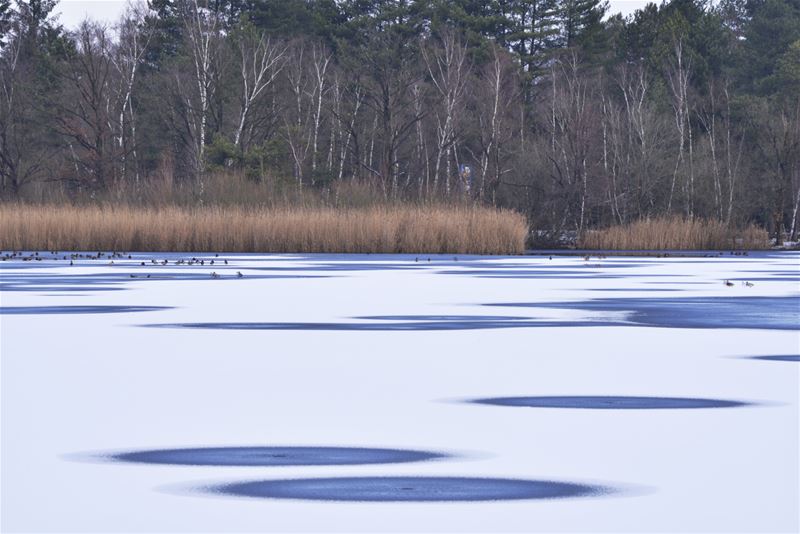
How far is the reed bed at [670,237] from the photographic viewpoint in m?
41.4

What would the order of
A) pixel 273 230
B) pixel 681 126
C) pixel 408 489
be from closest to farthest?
1. pixel 408 489
2. pixel 273 230
3. pixel 681 126

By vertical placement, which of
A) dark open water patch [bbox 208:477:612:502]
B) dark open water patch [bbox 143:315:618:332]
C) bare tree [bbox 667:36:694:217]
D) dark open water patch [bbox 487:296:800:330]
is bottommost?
dark open water patch [bbox 143:315:618:332]

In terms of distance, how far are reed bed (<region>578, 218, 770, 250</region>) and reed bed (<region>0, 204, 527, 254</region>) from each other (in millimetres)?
4550

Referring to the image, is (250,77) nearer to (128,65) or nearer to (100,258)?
(128,65)

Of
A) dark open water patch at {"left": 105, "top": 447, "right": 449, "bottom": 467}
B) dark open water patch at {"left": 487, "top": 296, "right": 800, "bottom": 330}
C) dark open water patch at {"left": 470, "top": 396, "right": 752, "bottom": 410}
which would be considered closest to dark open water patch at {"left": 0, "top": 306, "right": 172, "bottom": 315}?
dark open water patch at {"left": 487, "top": 296, "right": 800, "bottom": 330}

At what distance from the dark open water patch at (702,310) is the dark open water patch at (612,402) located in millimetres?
5447

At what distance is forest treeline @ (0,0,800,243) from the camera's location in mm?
54844

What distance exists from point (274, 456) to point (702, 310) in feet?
33.8

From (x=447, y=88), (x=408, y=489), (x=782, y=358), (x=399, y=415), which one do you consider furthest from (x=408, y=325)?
(x=447, y=88)

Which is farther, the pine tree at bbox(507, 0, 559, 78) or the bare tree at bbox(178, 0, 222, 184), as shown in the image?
the pine tree at bbox(507, 0, 559, 78)

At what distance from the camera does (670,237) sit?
41.8m

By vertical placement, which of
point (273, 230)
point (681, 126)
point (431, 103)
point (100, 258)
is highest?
point (431, 103)

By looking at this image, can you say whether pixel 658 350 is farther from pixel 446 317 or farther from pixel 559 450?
pixel 559 450

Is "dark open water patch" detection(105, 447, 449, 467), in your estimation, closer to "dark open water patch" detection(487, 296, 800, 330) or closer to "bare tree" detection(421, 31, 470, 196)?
"dark open water patch" detection(487, 296, 800, 330)
